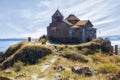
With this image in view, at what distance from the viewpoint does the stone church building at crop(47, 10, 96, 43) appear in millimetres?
82500

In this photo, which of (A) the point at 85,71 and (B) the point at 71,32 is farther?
(B) the point at 71,32

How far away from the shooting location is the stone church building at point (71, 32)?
8250 centimetres

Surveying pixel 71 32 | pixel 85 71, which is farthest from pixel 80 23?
pixel 85 71

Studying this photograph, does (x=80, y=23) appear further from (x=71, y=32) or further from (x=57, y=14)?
(x=57, y=14)

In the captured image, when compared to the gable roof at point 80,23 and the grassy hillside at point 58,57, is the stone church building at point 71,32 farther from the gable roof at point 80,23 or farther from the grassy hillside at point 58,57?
the grassy hillside at point 58,57

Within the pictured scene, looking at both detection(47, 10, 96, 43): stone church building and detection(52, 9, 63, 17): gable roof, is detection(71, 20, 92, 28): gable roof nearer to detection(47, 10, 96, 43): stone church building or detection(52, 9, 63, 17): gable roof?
detection(47, 10, 96, 43): stone church building

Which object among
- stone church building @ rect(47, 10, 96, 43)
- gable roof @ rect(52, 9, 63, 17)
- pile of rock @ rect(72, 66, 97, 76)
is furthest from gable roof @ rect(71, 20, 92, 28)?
pile of rock @ rect(72, 66, 97, 76)

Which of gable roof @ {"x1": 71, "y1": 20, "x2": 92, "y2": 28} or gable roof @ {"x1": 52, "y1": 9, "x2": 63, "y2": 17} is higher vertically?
gable roof @ {"x1": 52, "y1": 9, "x2": 63, "y2": 17}

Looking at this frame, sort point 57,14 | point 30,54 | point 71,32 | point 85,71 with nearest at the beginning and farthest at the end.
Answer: point 85,71
point 30,54
point 71,32
point 57,14

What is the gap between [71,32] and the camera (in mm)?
82562

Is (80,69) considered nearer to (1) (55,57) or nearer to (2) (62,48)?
(1) (55,57)

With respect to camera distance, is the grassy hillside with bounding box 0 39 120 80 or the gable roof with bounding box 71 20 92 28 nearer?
the grassy hillside with bounding box 0 39 120 80

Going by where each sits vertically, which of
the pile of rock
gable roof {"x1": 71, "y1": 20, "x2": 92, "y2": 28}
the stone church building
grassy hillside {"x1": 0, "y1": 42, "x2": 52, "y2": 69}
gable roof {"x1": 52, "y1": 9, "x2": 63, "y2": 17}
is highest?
gable roof {"x1": 52, "y1": 9, "x2": 63, "y2": 17}

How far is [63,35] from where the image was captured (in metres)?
83.1
